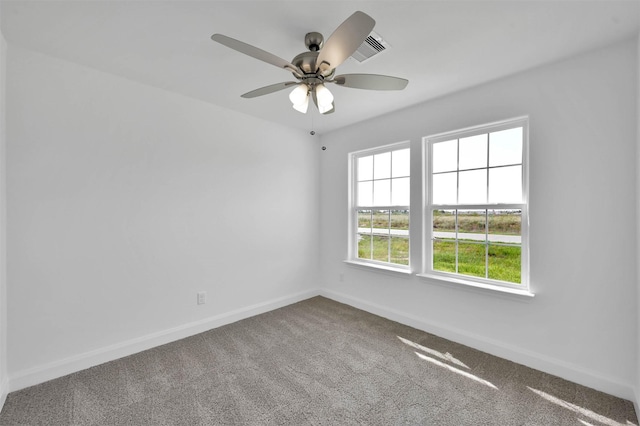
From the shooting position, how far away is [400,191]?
11.1 feet

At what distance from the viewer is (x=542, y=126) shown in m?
2.27

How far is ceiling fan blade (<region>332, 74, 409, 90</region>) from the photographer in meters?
1.70

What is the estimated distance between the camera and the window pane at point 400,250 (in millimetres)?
3312

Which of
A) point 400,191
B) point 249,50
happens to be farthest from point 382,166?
point 249,50

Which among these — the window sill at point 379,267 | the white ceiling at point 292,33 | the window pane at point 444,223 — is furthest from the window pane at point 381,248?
the white ceiling at point 292,33

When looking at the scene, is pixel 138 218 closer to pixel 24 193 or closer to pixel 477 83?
pixel 24 193

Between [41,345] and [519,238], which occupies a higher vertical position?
[519,238]

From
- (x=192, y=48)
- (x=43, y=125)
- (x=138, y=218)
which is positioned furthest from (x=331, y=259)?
(x=43, y=125)

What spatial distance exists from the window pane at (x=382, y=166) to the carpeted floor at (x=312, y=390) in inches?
76.4

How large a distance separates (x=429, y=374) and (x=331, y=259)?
208cm

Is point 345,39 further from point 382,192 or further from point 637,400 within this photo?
point 637,400

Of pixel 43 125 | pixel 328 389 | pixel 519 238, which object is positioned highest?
pixel 43 125

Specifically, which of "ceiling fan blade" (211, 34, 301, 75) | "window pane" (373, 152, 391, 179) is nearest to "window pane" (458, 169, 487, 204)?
"window pane" (373, 152, 391, 179)

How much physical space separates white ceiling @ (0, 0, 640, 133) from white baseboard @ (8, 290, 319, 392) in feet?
7.79
